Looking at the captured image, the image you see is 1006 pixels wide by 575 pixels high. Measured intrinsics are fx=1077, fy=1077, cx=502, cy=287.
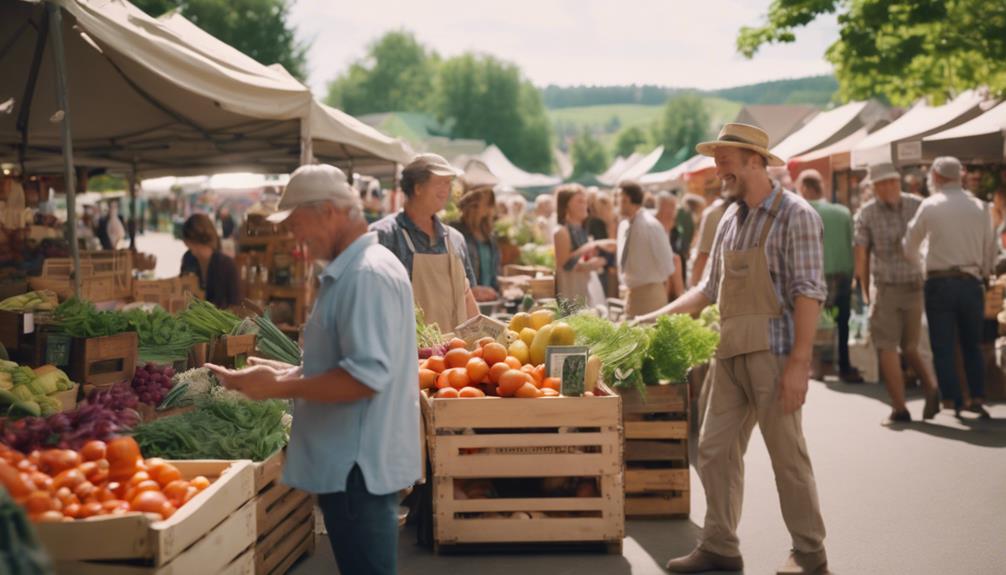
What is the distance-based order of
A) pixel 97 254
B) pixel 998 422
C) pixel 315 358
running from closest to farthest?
1. pixel 315 358
2. pixel 998 422
3. pixel 97 254

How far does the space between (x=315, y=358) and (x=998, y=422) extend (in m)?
8.13

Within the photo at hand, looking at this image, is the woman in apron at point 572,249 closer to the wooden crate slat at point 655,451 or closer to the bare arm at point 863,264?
the bare arm at point 863,264

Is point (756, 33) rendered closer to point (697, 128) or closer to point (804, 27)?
point (804, 27)

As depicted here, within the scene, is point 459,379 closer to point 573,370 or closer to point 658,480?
point 573,370

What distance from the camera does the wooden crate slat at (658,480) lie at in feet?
22.3

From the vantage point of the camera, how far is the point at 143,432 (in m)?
5.14

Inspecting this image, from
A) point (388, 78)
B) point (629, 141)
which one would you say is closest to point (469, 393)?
point (388, 78)

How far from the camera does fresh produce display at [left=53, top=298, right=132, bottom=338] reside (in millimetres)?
6684

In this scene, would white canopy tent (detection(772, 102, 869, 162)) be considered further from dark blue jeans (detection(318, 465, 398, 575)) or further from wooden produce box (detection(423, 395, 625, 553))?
dark blue jeans (detection(318, 465, 398, 575))

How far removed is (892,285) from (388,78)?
396ft

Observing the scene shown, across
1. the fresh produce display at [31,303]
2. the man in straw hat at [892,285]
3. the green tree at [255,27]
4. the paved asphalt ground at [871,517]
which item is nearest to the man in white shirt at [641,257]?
the paved asphalt ground at [871,517]

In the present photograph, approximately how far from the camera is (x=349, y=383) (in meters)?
3.36

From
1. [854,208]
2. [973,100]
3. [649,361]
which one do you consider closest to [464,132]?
[854,208]

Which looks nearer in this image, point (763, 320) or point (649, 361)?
point (763, 320)
